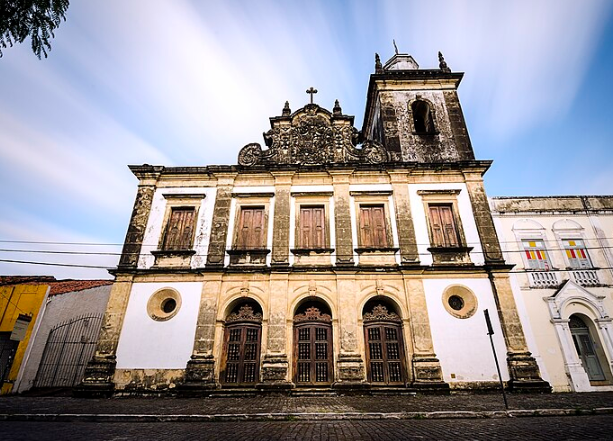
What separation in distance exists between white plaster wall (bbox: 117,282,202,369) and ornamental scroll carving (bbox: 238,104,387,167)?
6.62 meters

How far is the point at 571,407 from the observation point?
7.51 m

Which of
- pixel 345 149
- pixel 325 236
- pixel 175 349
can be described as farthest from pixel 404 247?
pixel 175 349

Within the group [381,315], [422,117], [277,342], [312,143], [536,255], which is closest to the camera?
[277,342]

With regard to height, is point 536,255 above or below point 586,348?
above

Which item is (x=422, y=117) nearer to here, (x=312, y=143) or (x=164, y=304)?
(x=312, y=143)

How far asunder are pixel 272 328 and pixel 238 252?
3.34 m

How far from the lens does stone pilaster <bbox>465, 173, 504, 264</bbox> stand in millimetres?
12703

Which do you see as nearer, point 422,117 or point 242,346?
point 242,346

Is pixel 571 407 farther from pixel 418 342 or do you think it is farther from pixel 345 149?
pixel 345 149

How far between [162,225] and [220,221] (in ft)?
→ 8.45

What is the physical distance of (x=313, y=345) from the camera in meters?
11.8

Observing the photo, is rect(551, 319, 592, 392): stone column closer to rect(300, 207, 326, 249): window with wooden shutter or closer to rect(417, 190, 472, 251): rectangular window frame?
rect(417, 190, 472, 251): rectangular window frame

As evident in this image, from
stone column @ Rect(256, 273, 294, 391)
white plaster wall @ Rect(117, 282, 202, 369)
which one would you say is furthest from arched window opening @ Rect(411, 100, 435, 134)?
white plaster wall @ Rect(117, 282, 202, 369)

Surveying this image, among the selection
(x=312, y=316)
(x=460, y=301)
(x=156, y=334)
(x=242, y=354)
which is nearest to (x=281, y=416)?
(x=242, y=354)
